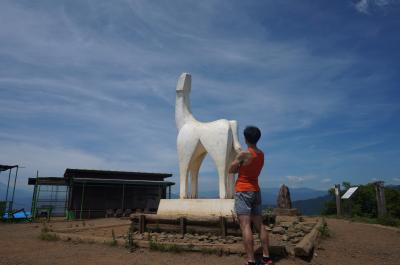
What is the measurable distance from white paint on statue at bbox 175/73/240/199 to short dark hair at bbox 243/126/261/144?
17.0ft

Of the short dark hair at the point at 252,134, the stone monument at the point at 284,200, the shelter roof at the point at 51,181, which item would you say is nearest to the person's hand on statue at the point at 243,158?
the short dark hair at the point at 252,134

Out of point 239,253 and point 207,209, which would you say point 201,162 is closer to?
point 207,209

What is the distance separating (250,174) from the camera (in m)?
4.72

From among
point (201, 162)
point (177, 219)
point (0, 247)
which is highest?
point (201, 162)

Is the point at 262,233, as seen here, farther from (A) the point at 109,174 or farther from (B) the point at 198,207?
(A) the point at 109,174

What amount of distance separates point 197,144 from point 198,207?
6.91ft

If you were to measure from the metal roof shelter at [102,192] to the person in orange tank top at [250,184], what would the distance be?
18.4 metres

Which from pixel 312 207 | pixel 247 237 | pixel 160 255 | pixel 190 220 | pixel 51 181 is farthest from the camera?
pixel 312 207

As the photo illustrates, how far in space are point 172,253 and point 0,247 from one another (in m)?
5.04

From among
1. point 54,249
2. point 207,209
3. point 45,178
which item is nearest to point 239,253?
point 207,209

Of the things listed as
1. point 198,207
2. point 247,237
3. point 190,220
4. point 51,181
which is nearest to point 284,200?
point 198,207

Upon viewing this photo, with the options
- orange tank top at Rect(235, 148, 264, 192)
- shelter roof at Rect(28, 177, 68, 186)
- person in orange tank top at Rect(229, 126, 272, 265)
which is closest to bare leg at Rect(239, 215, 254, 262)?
person in orange tank top at Rect(229, 126, 272, 265)

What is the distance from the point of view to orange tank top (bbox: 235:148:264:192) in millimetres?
4684

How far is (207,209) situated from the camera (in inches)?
380
